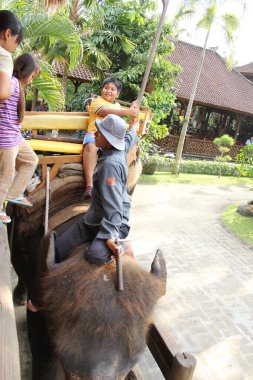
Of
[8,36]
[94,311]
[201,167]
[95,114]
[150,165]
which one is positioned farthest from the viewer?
[201,167]

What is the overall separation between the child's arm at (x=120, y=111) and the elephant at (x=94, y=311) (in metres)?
1.63

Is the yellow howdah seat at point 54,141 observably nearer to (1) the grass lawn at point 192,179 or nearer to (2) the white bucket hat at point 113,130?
(2) the white bucket hat at point 113,130

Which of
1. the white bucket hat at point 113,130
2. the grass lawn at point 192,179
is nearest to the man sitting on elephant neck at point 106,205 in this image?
the white bucket hat at point 113,130

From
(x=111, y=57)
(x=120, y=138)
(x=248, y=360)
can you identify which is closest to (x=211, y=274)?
(x=248, y=360)

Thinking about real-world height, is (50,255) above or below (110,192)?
below

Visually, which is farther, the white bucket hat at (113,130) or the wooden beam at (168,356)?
the white bucket hat at (113,130)

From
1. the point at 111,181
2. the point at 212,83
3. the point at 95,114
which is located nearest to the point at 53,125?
the point at 95,114

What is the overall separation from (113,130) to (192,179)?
13280mm

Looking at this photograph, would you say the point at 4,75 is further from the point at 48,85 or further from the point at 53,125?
the point at 48,85

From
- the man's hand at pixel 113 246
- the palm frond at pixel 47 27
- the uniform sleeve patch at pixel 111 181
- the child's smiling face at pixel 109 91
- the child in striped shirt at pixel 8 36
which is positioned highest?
the palm frond at pixel 47 27

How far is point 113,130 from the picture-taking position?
2264 mm

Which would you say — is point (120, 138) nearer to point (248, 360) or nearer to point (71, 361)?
point (71, 361)

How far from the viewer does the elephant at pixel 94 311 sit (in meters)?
1.73

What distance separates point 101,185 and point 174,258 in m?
5.00
